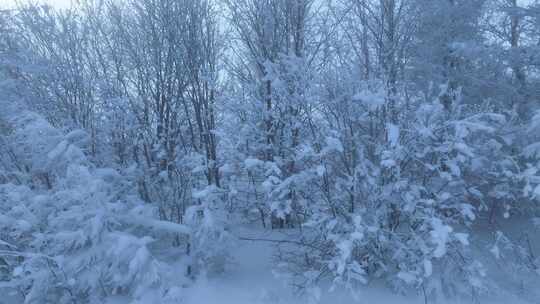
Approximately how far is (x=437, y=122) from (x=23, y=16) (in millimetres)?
10221

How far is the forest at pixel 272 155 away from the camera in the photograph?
6395mm

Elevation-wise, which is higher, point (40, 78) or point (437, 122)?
point (40, 78)

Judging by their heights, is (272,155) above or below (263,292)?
above

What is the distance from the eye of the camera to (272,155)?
325 inches

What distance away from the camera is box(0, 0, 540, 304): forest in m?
6.39

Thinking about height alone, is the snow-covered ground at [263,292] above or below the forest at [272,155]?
below

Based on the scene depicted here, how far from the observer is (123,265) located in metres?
6.60

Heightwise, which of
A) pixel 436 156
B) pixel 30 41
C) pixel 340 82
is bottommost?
pixel 436 156

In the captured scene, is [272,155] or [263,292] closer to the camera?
[263,292]

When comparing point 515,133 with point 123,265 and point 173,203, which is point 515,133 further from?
point 123,265

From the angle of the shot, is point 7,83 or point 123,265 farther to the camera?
point 7,83

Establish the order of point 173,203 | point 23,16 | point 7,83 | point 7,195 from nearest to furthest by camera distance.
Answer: point 7,195 → point 173,203 → point 7,83 → point 23,16

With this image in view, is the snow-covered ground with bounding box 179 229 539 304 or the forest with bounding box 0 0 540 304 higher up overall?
the forest with bounding box 0 0 540 304

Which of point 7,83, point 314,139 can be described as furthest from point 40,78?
point 314,139
